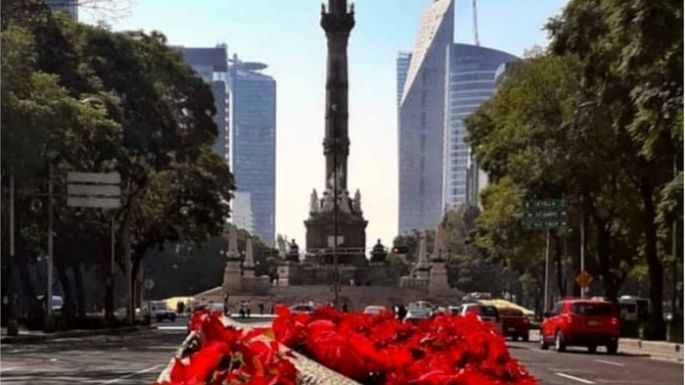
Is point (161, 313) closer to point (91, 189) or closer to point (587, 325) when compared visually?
point (91, 189)

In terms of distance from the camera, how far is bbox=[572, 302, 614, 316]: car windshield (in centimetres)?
3891

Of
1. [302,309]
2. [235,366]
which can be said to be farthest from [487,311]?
[235,366]

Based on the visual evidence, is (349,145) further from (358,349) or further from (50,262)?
(358,349)

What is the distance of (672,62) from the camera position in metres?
24.7

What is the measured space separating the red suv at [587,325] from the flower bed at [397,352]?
30.1 m

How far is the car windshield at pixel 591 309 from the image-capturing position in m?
Answer: 38.9

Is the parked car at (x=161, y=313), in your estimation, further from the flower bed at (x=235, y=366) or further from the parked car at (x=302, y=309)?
the flower bed at (x=235, y=366)

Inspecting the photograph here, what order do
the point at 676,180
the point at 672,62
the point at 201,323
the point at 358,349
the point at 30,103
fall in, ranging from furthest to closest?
the point at 30,103 → the point at 676,180 → the point at 672,62 → the point at 201,323 → the point at 358,349

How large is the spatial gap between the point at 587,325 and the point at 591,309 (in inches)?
18.3

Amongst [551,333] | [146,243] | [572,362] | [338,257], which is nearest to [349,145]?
[338,257]

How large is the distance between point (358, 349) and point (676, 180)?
2291 centimetres

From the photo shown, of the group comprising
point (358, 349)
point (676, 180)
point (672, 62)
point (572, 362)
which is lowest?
point (572, 362)

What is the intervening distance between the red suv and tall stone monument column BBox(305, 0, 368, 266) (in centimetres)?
6592

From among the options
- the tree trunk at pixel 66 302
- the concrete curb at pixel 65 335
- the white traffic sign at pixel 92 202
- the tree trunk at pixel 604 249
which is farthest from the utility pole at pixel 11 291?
the tree trunk at pixel 604 249
